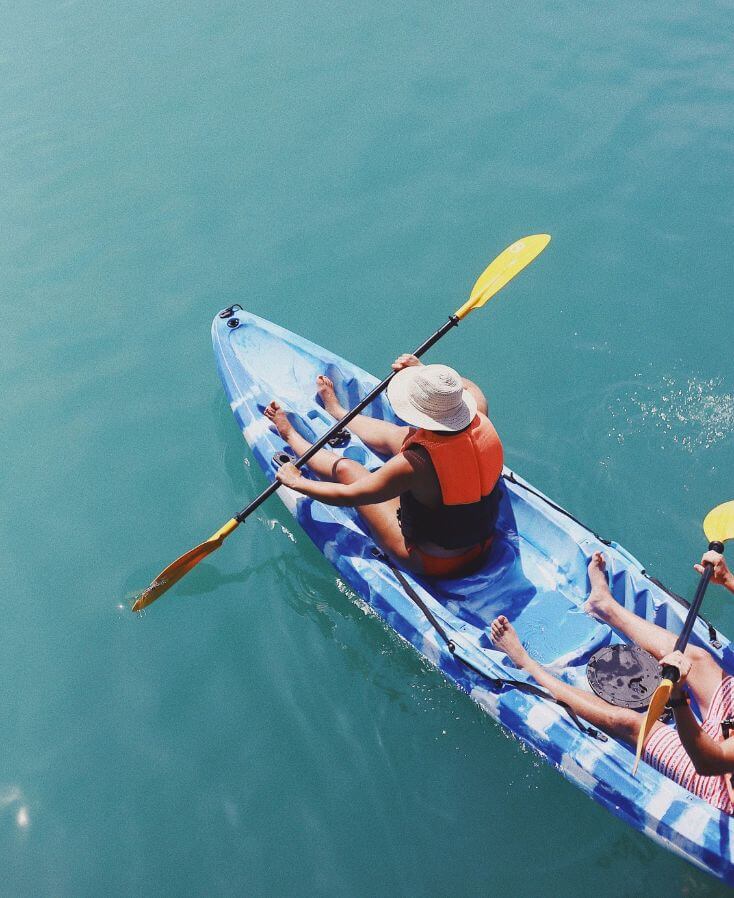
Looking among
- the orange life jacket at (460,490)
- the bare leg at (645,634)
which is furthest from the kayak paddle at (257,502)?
the bare leg at (645,634)

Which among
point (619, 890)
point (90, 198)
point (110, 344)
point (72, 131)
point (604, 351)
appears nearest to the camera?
point (619, 890)

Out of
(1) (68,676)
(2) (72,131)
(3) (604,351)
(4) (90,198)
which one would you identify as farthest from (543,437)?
(2) (72,131)

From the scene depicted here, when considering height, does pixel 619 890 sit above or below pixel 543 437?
below

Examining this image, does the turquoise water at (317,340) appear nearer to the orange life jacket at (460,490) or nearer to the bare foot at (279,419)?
the bare foot at (279,419)

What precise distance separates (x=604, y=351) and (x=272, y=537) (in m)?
2.66

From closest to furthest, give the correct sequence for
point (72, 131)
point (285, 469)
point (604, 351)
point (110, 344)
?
point (285, 469) < point (604, 351) < point (110, 344) < point (72, 131)

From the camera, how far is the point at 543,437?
5742 millimetres

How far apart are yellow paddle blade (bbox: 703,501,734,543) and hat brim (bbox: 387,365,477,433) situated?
3.87 ft

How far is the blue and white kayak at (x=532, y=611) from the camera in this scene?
3.64m

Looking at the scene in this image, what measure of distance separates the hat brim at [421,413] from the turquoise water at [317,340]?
1353 millimetres

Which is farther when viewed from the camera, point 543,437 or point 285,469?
point 543,437

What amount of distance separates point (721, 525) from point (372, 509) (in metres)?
1.70

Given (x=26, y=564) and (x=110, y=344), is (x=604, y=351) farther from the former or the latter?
(x=26, y=564)

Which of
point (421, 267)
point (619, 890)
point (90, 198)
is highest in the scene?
point (90, 198)
